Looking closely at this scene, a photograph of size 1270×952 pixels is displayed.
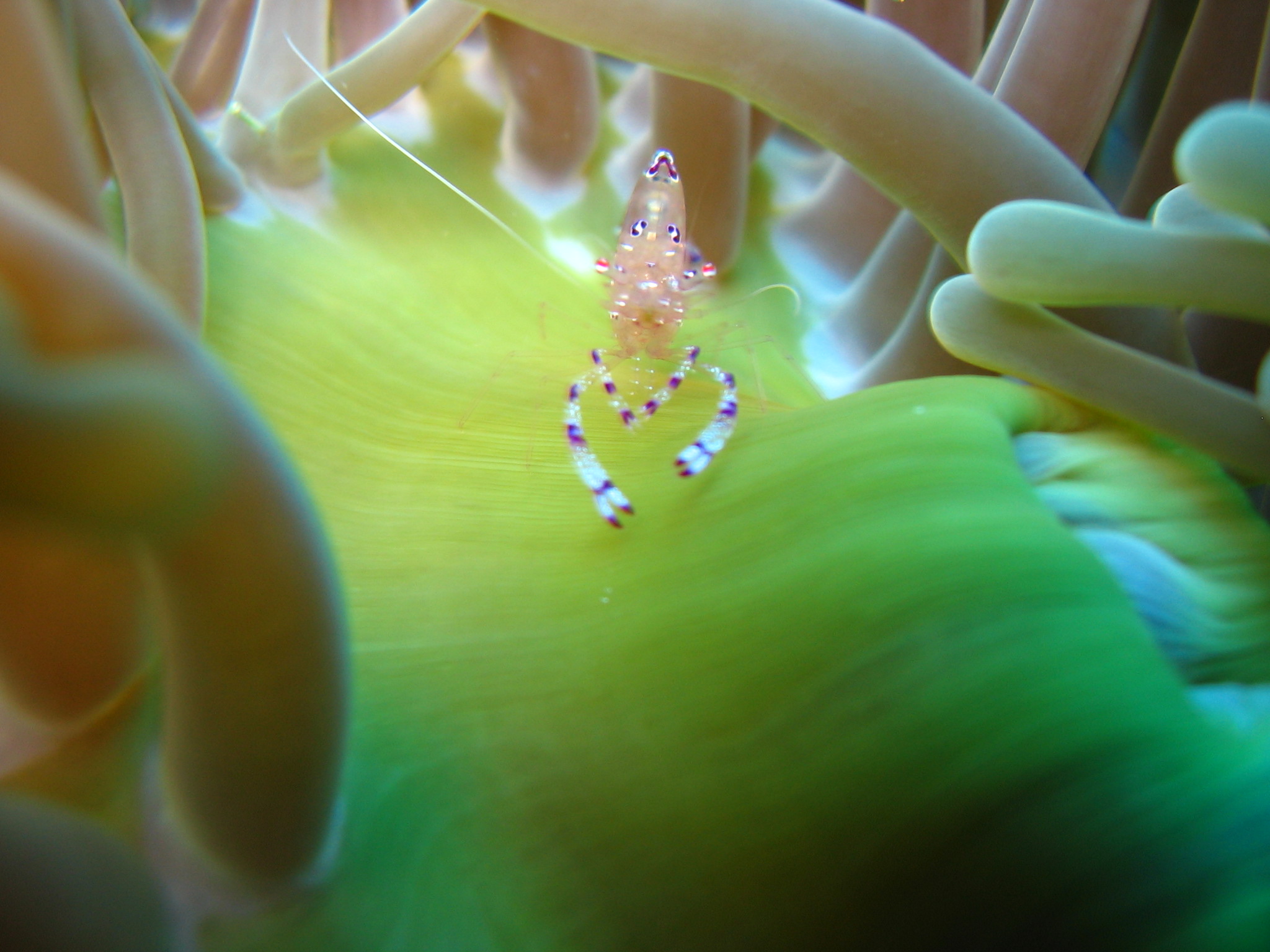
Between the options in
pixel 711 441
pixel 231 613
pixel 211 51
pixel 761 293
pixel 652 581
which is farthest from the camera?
pixel 211 51

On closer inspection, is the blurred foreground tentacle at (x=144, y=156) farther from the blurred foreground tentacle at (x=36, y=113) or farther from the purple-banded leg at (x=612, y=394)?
the purple-banded leg at (x=612, y=394)

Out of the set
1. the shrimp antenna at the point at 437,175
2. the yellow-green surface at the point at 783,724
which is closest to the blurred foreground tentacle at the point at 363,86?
the shrimp antenna at the point at 437,175

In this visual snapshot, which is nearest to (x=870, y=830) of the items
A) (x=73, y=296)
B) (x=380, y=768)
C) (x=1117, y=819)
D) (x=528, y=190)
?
(x=1117, y=819)

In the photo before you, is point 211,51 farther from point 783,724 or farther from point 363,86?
point 783,724

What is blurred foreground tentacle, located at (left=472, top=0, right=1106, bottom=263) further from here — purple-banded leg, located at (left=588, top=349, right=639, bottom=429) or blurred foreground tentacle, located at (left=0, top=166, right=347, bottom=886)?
blurred foreground tentacle, located at (left=0, top=166, right=347, bottom=886)

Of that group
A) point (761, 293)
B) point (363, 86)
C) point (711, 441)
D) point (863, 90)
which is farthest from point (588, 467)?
point (363, 86)

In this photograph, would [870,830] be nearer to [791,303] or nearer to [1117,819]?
[1117,819]

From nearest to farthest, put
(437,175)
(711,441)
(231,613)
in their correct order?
(231,613) → (711,441) → (437,175)
